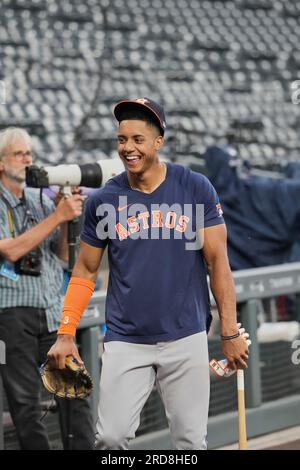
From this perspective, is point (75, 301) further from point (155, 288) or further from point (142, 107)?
point (142, 107)

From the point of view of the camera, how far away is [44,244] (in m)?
4.29

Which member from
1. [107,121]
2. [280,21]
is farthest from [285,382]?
[280,21]

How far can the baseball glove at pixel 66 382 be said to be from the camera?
3.27m

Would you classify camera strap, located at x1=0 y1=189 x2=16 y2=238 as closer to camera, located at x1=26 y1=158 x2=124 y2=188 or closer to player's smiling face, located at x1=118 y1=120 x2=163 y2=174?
camera, located at x1=26 y1=158 x2=124 y2=188

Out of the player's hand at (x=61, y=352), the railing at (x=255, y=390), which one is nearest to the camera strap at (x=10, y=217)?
the player's hand at (x=61, y=352)

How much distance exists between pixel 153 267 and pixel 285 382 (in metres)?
3.19

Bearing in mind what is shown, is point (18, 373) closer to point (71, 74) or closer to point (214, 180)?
point (214, 180)

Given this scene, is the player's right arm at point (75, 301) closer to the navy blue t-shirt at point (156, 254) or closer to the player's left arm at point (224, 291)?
the navy blue t-shirt at point (156, 254)

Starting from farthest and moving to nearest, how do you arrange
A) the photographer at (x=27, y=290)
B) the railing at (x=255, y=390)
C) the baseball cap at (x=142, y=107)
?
the railing at (x=255, y=390)
the photographer at (x=27, y=290)
the baseball cap at (x=142, y=107)

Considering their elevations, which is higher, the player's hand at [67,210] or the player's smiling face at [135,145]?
the player's smiling face at [135,145]

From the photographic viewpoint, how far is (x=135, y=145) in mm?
3100

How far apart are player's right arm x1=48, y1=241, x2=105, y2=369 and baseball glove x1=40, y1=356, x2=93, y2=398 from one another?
58 millimetres

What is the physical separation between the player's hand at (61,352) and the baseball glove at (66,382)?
5 cm

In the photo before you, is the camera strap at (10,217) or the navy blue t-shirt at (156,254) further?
the camera strap at (10,217)
